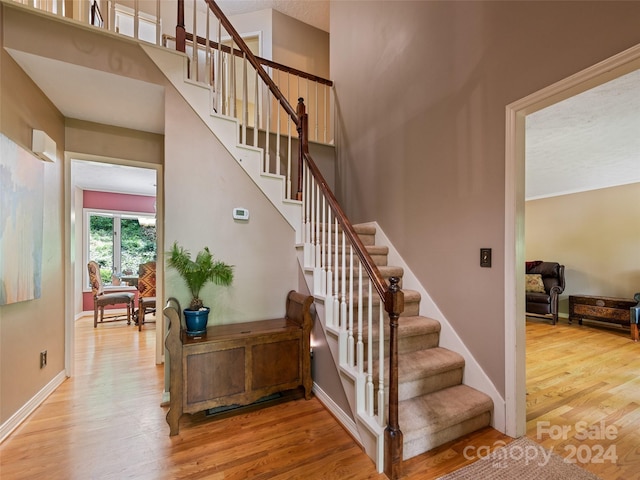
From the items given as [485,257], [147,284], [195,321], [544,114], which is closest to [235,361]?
[195,321]

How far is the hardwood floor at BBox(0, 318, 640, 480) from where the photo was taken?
5.19ft

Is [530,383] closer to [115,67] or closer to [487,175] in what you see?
[487,175]

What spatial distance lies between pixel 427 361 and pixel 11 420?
2869 mm

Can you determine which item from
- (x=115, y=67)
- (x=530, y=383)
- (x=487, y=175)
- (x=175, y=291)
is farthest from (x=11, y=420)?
(x=530, y=383)

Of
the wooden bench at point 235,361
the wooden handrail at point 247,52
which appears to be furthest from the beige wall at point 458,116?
the wooden bench at point 235,361

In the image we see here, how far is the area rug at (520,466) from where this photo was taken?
1.51 metres

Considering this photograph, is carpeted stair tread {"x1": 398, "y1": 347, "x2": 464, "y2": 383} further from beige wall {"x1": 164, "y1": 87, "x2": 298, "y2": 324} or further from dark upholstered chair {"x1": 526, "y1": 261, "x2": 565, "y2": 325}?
dark upholstered chair {"x1": 526, "y1": 261, "x2": 565, "y2": 325}

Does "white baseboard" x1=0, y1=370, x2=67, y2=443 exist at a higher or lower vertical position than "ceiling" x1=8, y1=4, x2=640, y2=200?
lower

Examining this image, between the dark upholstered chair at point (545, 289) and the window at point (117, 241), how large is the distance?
8142mm

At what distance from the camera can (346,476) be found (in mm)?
1536

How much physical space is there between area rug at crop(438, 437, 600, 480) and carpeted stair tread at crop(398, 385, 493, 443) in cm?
20

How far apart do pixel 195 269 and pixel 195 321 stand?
0.39 metres

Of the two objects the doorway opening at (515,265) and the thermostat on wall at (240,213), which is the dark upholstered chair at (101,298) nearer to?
the thermostat on wall at (240,213)

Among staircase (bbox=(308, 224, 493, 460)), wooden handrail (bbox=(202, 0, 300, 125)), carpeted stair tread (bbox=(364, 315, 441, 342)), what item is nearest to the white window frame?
wooden handrail (bbox=(202, 0, 300, 125))
